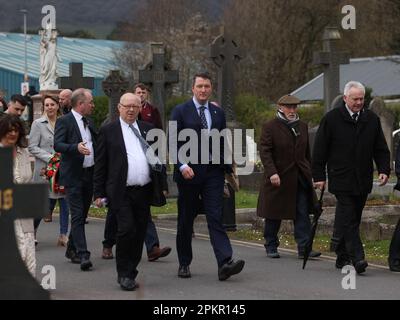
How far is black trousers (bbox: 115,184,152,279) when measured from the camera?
445 inches

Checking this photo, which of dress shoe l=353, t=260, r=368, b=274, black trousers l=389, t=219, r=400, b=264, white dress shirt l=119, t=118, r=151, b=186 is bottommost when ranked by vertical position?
dress shoe l=353, t=260, r=368, b=274

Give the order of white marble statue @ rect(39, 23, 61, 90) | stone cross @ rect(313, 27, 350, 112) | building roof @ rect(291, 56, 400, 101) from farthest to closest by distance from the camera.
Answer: building roof @ rect(291, 56, 400, 101) < white marble statue @ rect(39, 23, 61, 90) < stone cross @ rect(313, 27, 350, 112)

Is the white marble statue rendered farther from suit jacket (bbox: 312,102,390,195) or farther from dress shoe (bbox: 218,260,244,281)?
dress shoe (bbox: 218,260,244,281)

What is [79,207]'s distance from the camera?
1303 centimetres

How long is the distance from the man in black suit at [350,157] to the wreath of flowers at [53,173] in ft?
11.6

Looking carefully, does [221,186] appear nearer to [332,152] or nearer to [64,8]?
[332,152]

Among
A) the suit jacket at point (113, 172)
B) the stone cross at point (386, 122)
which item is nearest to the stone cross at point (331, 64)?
the stone cross at point (386, 122)

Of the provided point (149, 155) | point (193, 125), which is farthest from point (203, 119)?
point (149, 155)

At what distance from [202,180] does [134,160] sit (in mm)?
786

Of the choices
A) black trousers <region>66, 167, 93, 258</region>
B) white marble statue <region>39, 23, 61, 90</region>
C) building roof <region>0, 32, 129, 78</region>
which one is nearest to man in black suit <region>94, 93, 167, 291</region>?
black trousers <region>66, 167, 93, 258</region>

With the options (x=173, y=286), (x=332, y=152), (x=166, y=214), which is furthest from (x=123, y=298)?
(x=166, y=214)

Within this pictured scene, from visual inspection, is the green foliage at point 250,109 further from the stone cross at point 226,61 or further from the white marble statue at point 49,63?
the stone cross at point 226,61

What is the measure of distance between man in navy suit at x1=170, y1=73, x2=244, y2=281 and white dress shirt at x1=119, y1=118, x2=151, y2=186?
40 cm

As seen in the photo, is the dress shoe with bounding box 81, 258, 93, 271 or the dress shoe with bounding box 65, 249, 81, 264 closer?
the dress shoe with bounding box 81, 258, 93, 271
